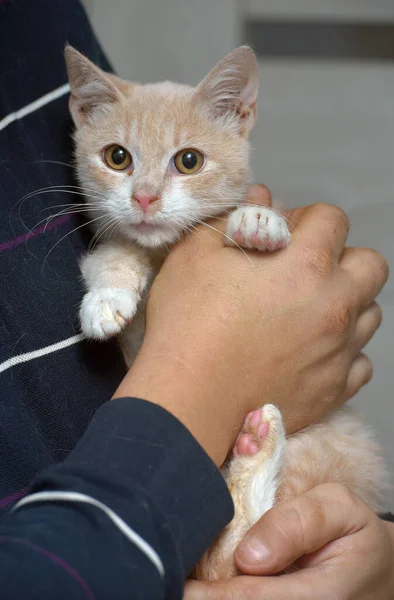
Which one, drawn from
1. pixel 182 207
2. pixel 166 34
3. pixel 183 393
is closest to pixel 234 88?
pixel 182 207

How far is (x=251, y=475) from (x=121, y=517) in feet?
1.64

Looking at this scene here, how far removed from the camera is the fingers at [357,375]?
1.38 metres

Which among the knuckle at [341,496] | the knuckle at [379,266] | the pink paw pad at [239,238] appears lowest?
the knuckle at [341,496]

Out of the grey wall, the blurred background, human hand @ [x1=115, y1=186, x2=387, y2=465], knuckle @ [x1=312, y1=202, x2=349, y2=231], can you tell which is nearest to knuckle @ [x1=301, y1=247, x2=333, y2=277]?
human hand @ [x1=115, y1=186, x2=387, y2=465]

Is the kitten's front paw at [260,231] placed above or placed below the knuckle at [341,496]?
above

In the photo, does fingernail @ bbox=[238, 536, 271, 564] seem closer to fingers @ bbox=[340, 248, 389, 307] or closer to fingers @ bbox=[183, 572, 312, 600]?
fingers @ bbox=[183, 572, 312, 600]

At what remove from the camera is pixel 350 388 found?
4.53 feet

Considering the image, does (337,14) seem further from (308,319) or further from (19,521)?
(19,521)

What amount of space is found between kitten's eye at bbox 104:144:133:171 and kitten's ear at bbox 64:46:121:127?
108 millimetres

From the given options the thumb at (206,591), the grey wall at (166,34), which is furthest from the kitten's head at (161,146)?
the grey wall at (166,34)

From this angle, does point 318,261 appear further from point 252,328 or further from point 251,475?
point 251,475

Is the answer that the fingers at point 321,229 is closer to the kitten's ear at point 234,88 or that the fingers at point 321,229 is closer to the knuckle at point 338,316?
the knuckle at point 338,316

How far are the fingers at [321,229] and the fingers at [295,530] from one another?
461 millimetres

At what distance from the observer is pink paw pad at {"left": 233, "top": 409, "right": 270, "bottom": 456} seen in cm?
113
